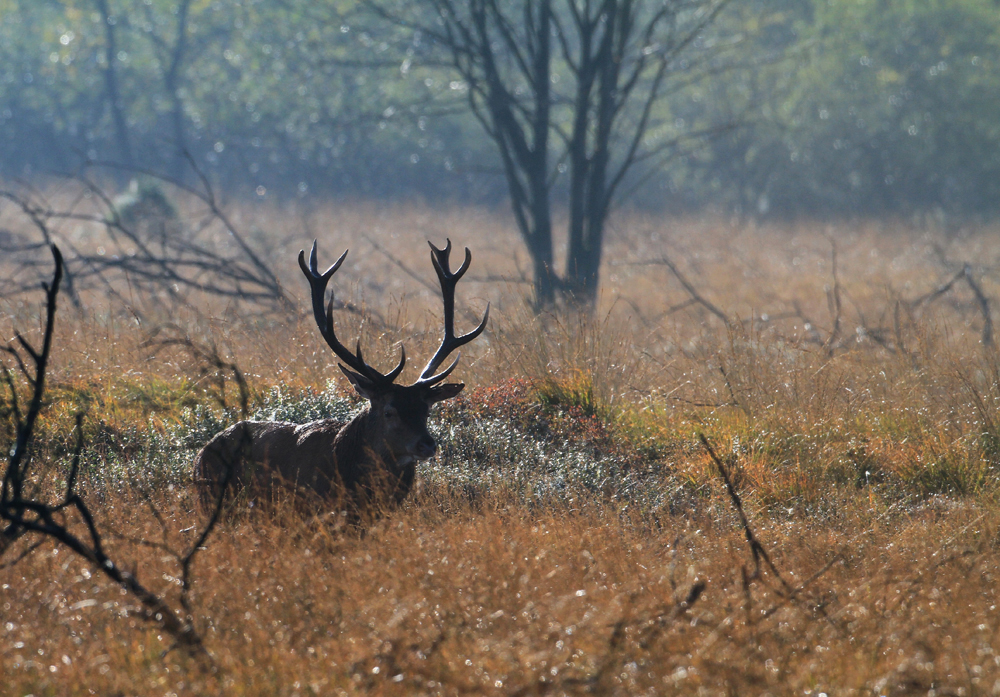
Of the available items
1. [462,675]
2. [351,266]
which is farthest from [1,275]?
[462,675]

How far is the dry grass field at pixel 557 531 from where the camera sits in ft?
11.6

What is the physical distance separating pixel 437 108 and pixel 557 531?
28.3 metres

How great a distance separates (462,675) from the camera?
346 cm

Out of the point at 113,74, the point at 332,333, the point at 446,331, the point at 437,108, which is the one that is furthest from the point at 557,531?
the point at 113,74

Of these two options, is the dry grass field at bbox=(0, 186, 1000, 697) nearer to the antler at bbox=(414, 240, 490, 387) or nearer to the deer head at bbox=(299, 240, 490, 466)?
the deer head at bbox=(299, 240, 490, 466)

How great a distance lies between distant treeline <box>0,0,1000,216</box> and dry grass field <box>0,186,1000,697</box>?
20392 mm

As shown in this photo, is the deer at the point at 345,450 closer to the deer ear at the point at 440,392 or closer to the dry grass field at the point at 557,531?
the deer ear at the point at 440,392

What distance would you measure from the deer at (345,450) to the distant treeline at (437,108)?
2238cm

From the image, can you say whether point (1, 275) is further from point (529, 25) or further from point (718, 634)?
point (718, 634)

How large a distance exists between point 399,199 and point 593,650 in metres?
29.1

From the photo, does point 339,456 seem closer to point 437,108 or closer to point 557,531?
point 557,531

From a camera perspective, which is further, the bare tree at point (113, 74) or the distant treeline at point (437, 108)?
the bare tree at point (113, 74)

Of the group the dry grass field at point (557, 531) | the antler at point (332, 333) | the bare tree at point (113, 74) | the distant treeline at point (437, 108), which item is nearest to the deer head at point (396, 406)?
the antler at point (332, 333)

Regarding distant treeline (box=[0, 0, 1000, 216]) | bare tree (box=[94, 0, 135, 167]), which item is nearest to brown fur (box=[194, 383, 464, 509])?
distant treeline (box=[0, 0, 1000, 216])
